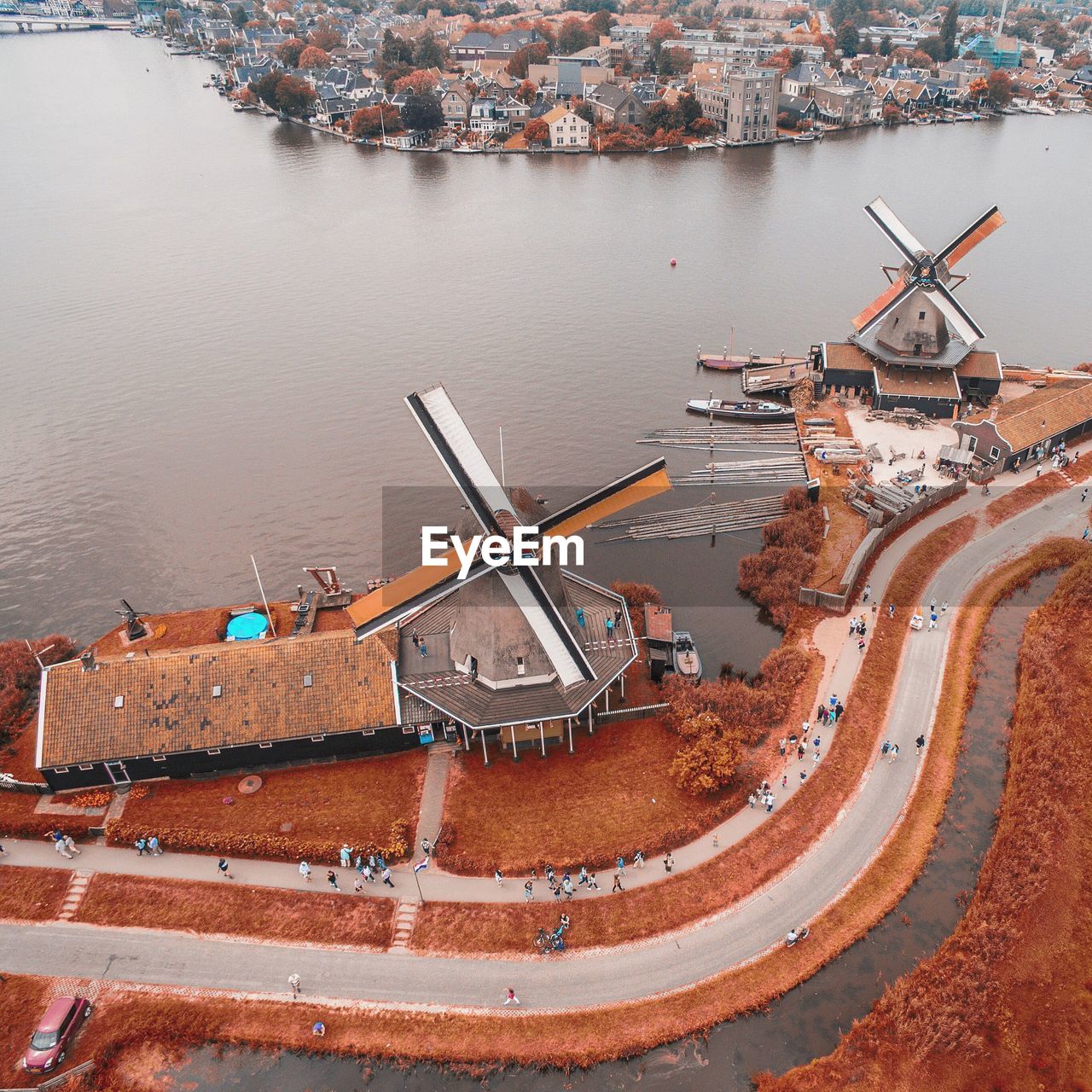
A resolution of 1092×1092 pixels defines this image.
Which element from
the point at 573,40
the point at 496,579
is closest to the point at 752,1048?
the point at 496,579

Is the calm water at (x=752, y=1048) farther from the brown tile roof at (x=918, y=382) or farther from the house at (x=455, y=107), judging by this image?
the house at (x=455, y=107)

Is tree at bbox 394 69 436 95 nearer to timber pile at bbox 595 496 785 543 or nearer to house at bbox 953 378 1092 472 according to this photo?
timber pile at bbox 595 496 785 543

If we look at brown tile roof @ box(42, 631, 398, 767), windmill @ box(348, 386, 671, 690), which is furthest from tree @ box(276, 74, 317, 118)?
windmill @ box(348, 386, 671, 690)

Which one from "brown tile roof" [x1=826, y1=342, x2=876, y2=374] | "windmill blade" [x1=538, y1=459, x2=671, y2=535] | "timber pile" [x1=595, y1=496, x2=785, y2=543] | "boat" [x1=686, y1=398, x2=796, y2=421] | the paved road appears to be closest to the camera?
the paved road

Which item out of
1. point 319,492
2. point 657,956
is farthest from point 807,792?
point 319,492

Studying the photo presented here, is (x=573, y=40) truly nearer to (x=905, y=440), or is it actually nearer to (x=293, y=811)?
(x=905, y=440)

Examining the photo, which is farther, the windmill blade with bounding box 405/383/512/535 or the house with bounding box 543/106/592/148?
the house with bounding box 543/106/592/148
